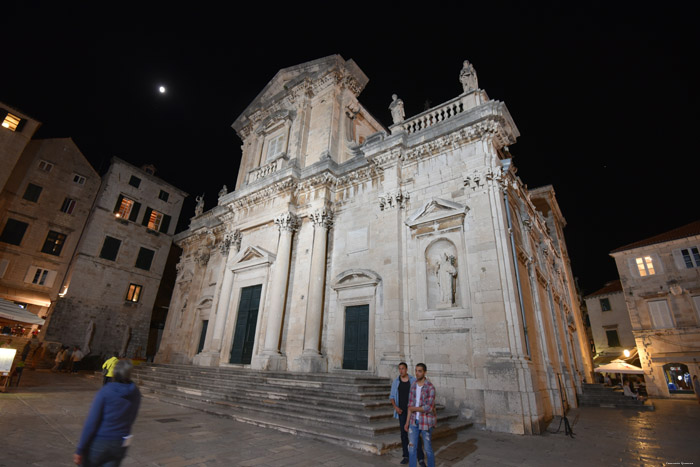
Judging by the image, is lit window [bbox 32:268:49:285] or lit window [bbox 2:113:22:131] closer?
lit window [bbox 2:113:22:131]

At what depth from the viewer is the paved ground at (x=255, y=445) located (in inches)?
195

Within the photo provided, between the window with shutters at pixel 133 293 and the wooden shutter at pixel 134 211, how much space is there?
5.46 meters

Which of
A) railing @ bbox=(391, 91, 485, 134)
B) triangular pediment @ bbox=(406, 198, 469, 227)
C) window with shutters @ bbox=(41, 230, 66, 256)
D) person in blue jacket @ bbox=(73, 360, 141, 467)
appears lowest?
person in blue jacket @ bbox=(73, 360, 141, 467)

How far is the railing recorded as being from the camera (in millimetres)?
12281

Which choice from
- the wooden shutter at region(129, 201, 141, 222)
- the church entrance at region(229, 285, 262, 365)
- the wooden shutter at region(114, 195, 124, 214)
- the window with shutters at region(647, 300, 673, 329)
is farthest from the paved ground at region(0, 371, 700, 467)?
the wooden shutter at region(129, 201, 141, 222)

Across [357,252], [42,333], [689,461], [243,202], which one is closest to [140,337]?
[42,333]

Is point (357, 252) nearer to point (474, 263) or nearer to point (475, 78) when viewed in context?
point (474, 263)

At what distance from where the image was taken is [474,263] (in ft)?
34.0

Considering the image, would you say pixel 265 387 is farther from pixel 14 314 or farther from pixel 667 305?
pixel 667 305

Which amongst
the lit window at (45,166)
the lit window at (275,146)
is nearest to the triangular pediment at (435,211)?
the lit window at (275,146)

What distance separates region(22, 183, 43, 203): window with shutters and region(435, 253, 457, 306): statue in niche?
92.4 feet

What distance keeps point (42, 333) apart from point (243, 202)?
16452mm

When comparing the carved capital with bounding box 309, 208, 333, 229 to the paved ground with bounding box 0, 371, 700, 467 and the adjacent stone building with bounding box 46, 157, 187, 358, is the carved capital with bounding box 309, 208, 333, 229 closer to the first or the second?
the paved ground with bounding box 0, 371, 700, 467

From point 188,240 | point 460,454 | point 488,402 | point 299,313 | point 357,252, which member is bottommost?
point 460,454
